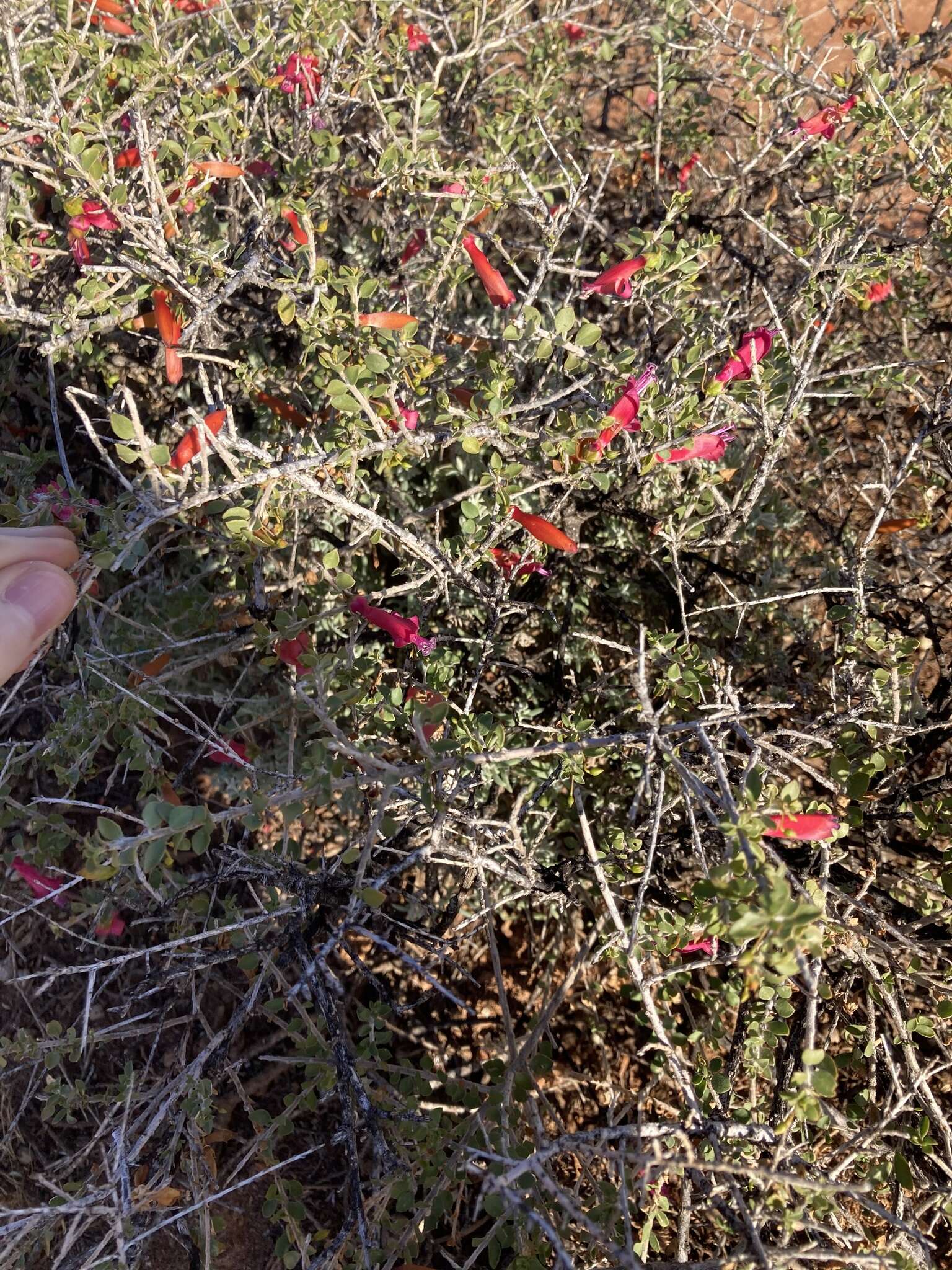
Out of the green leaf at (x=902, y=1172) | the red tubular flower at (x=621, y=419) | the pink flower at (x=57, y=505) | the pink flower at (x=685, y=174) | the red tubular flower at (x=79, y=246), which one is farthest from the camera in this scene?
the pink flower at (x=685, y=174)

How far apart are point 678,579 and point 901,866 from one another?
670mm

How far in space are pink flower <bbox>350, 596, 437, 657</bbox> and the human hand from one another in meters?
0.42

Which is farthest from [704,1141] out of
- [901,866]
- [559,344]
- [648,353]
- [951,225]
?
[951,225]

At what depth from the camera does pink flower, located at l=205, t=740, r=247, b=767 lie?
131cm

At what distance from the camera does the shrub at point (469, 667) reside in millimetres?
1283

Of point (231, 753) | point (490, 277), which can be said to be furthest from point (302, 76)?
point (231, 753)

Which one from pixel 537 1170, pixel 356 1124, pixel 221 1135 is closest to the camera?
pixel 537 1170

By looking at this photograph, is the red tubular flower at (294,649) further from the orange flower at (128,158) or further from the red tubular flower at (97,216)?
the orange flower at (128,158)

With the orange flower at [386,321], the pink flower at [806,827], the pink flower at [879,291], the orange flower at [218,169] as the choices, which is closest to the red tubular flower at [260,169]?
the orange flower at [218,169]

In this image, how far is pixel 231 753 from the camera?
1188mm

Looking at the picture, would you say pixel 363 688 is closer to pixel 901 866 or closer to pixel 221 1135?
pixel 221 1135

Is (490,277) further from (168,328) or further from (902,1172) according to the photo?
(902,1172)

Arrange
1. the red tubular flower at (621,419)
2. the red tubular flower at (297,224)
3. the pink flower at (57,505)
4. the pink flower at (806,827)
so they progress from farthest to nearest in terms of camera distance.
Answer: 1. the red tubular flower at (297,224)
2. the pink flower at (57,505)
3. the red tubular flower at (621,419)
4. the pink flower at (806,827)

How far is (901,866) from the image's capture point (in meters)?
1.64
